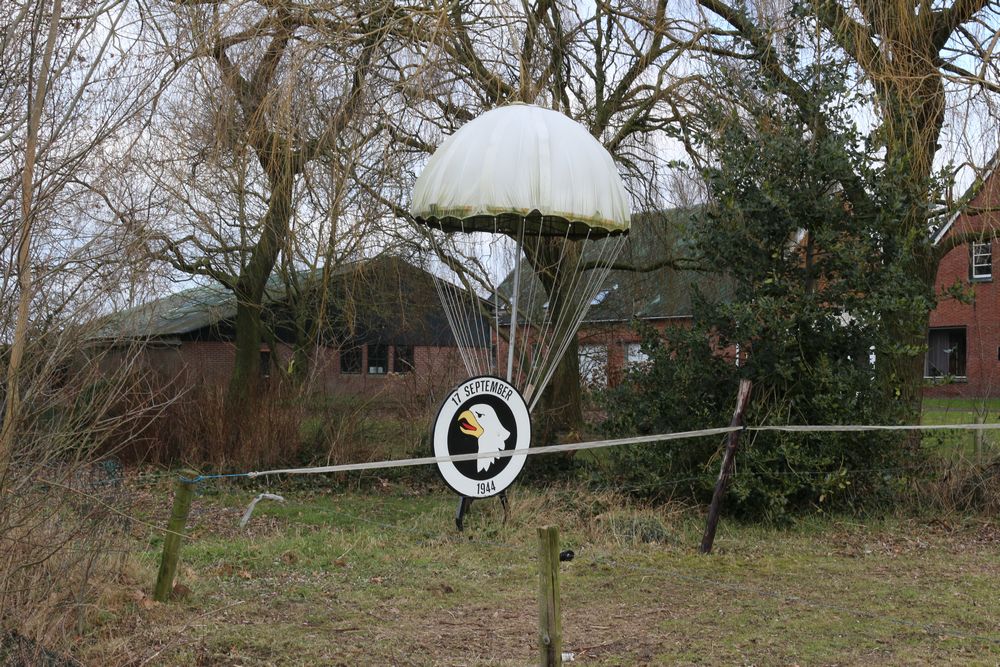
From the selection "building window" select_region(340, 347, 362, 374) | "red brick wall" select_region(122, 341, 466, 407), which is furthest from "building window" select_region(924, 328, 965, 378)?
"red brick wall" select_region(122, 341, 466, 407)

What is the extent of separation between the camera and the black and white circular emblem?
9141 millimetres

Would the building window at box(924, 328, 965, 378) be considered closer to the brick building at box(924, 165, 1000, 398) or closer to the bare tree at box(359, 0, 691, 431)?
the brick building at box(924, 165, 1000, 398)

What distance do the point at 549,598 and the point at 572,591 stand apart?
3.09 meters

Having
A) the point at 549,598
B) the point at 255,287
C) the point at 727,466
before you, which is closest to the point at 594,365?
the point at 255,287

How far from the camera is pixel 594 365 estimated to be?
1908 centimetres

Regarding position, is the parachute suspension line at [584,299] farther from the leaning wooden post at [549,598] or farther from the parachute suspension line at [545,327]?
the leaning wooden post at [549,598]

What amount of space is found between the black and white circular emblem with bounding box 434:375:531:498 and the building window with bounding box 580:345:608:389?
8662 millimetres

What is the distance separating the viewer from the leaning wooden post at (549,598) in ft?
16.1

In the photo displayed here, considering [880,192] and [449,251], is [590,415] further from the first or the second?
[880,192]

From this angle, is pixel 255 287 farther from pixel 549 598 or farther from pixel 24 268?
pixel 549 598

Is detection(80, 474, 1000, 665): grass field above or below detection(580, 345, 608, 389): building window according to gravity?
below

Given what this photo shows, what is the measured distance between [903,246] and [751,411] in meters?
2.46

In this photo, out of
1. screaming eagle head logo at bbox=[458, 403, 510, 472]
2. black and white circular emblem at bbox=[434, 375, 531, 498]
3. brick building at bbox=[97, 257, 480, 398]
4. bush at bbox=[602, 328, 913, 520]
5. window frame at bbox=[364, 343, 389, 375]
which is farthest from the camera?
window frame at bbox=[364, 343, 389, 375]

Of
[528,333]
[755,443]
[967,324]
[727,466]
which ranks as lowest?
[727,466]
